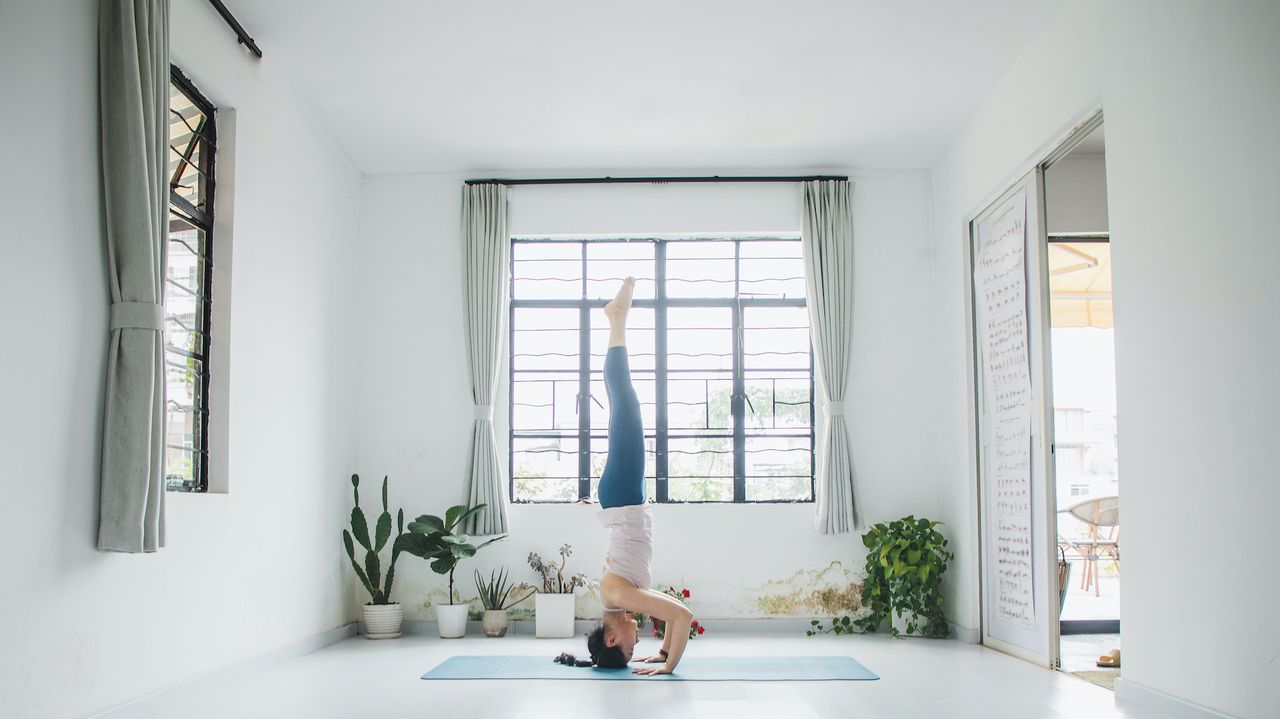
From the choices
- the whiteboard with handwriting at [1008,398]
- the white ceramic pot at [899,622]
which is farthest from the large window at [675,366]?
the whiteboard with handwriting at [1008,398]

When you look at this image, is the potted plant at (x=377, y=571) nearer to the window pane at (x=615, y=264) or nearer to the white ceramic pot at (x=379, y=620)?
the white ceramic pot at (x=379, y=620)

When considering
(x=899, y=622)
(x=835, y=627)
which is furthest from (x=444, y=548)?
(x=899, y=622)

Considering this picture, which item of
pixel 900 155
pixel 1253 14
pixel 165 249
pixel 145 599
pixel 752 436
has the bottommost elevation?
pixel 145 599

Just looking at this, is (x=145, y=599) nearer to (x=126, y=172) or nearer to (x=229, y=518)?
(x=229, y=518)

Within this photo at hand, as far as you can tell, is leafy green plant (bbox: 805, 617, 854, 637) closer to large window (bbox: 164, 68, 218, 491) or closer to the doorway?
the doorway

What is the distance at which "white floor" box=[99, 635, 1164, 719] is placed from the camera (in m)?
4.29

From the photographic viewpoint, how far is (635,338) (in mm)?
7707

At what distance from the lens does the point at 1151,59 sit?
421 cm

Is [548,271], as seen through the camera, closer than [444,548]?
No

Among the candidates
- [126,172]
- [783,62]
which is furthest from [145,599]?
[783,62]

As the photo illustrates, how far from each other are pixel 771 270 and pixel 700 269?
0.53 m

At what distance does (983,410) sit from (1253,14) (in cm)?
334

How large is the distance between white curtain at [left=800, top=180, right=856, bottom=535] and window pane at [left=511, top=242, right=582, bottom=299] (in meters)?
1.72

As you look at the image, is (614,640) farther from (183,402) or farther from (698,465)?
(183,402)
